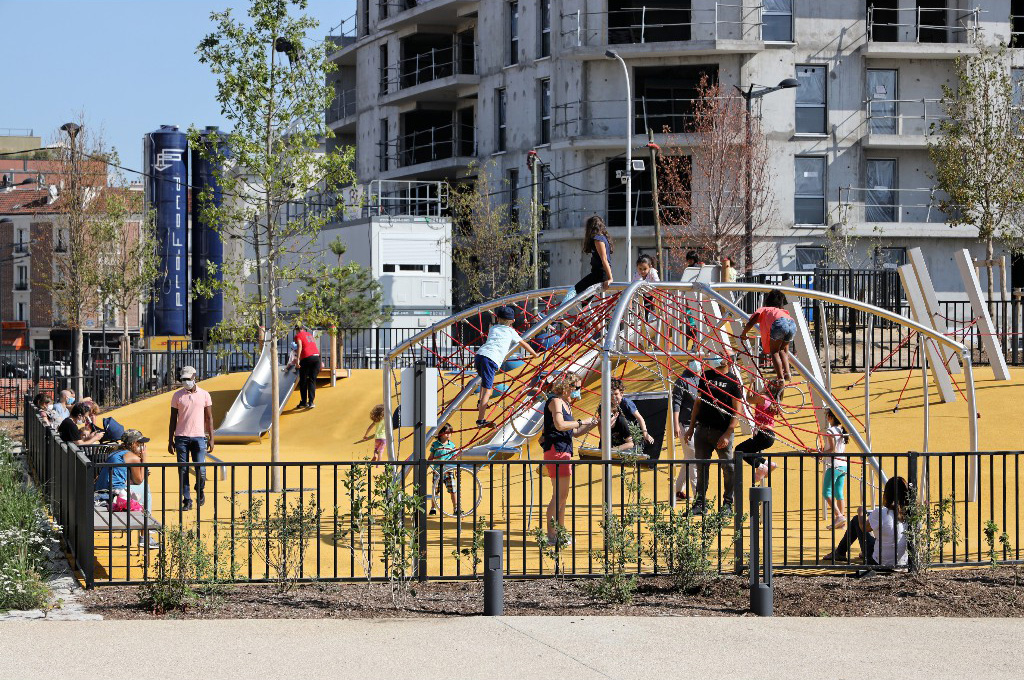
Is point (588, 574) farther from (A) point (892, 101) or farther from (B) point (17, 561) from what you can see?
(A) point (892, 101)

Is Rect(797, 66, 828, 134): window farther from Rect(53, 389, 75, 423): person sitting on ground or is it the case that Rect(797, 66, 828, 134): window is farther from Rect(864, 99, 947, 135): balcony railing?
Rect(53, 389, 75, 423): person sitting on ground

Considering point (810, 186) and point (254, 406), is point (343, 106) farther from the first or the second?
point (254, 406)

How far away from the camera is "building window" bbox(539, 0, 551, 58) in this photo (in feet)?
154

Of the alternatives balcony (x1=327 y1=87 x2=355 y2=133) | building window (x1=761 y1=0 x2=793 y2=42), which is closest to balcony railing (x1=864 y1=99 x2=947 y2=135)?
building window (x1=761 y1=0 x2=793 y2=42)

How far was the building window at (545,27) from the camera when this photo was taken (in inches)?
1849

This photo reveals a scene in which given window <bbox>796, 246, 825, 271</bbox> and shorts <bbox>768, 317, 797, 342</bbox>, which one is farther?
window <bbox>796, 246, 825, 271</bbox>

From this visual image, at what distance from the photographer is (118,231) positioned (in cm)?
4034

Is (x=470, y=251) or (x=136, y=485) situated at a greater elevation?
(x=470, y=251)

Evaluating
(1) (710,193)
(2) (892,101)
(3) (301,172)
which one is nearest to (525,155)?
(1) (710,193)

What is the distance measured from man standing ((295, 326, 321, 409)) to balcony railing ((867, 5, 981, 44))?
26470 millimetres

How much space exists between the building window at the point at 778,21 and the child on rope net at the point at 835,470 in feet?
107

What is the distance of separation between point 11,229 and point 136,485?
242 feet

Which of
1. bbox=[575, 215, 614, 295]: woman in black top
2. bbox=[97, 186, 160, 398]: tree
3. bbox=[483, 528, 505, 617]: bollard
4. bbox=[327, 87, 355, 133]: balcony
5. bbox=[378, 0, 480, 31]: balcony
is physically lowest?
bbox=[483, 528, 505, 617]: bollard

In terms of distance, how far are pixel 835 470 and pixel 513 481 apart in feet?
19.1
